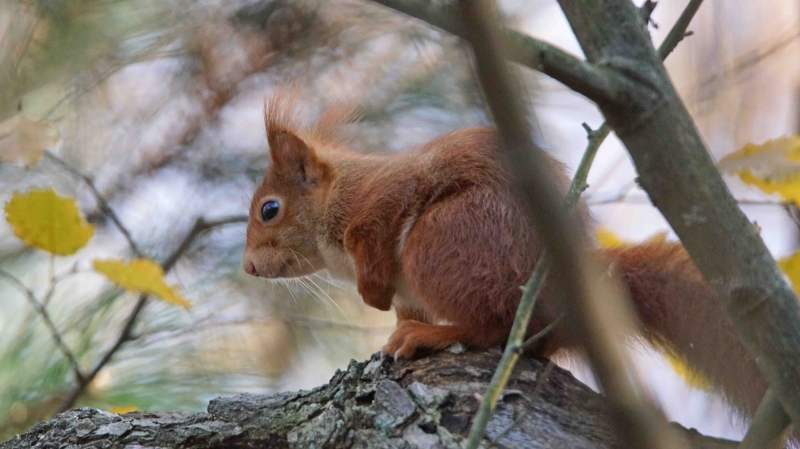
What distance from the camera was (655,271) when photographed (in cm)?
163

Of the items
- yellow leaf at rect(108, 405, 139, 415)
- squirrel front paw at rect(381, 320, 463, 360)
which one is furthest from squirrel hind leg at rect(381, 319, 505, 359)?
yellow leaf at rect(108, 405, 139, 415)

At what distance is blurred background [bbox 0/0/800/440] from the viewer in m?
2.31

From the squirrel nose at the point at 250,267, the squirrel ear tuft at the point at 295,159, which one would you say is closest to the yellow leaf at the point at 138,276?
the squirrel nose at the point at 250,267

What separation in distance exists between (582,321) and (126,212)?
87.5 inches

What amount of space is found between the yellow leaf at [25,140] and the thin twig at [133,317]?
566 millimetres

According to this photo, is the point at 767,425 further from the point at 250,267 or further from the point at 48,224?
the point at 48,224

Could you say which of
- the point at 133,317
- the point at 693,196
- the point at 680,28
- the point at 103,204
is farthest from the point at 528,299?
the point at 103,204

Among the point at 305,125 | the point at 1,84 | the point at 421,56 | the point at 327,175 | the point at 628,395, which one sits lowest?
the point at 628,395

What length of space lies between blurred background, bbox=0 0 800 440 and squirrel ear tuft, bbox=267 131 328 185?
0.33 meters

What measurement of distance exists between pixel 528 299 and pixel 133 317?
5.81ft

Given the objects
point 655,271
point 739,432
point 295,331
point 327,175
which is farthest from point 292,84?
point 739,432

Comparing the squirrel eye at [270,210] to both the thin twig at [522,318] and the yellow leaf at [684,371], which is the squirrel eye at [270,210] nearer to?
the yellow leaf at [684,371]

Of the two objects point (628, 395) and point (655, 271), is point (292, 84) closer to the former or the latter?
point (655, 271)

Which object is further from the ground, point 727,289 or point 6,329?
point 727,289
